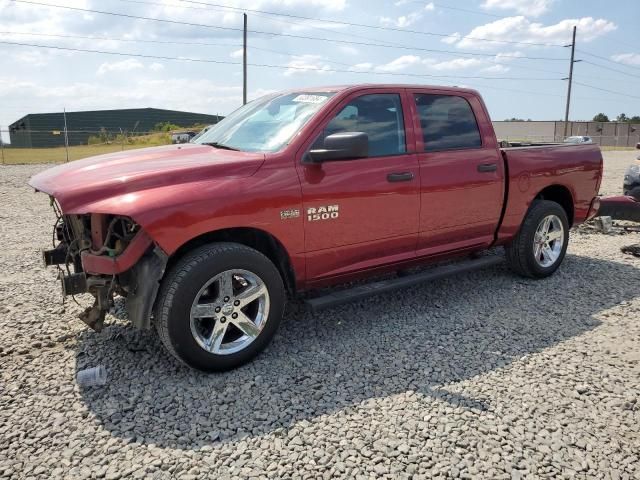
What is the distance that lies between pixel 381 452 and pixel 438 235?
235 cm

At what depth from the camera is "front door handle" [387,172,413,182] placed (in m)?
4.19

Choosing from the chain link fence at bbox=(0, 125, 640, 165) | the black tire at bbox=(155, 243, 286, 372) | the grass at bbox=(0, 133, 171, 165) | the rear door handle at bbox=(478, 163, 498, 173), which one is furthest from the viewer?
the chain link fence at bbox=(0, 125, 640, 165)

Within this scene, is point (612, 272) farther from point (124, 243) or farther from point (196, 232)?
point (124, 243)

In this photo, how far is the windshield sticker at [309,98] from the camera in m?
4.12

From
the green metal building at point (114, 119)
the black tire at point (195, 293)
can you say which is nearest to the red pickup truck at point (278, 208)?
the black tire at point (195, 293)

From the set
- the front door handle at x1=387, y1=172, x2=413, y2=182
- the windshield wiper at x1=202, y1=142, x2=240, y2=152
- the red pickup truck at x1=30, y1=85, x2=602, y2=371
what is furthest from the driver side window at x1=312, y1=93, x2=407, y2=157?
the windshield wiper at x1=202, y1=142, x2=240, y2=152

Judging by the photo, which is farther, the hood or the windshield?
the windshield

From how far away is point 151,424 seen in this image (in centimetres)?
300

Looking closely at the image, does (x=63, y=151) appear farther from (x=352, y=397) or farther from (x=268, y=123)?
(x=352, y=397)

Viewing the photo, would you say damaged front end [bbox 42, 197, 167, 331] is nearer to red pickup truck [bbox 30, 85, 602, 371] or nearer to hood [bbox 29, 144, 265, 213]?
red pickup truck [bbox 30, 85, 602, 371]

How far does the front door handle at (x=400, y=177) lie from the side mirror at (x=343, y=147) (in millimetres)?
530

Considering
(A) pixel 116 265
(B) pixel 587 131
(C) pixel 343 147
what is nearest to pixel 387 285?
(C) pixel 343 147

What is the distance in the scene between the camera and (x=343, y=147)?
361 centimetres

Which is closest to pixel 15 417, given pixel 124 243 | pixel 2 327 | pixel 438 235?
pixel 124 243
